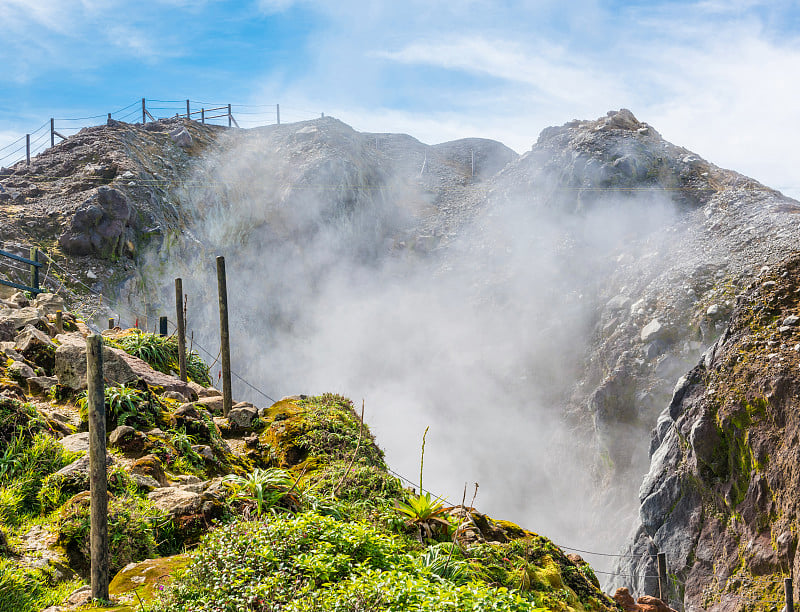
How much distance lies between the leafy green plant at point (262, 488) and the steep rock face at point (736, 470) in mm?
11959

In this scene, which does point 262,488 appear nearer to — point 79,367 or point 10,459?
point 10,459

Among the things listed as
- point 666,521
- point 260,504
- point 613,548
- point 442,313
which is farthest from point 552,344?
point 260,504

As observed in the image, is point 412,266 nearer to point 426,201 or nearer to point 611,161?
point 426,201

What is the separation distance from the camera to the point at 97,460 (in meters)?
5.18

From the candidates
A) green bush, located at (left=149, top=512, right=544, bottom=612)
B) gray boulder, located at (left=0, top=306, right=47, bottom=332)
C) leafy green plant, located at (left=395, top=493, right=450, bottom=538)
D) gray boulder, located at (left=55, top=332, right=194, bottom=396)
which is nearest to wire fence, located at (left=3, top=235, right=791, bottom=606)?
gray boulder, located at (left=0, top=306, right=47, bottom=332)

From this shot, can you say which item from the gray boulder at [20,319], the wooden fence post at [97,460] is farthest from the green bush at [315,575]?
the gray boulder at [20,319]

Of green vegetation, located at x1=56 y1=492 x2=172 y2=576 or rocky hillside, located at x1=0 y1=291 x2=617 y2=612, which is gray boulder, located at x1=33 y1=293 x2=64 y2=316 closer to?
rocky hillside, located at x1=0 y1=291 x2=617 y2=612

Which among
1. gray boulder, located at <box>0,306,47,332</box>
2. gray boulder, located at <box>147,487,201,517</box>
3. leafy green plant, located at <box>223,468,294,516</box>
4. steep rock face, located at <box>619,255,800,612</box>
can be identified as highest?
gray boulder, located at <box>0,306,47,332</box>

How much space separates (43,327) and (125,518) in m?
7.58

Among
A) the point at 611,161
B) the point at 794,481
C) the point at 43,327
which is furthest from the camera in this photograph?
the point at 611,161

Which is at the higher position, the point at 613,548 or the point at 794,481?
the point at 794,481

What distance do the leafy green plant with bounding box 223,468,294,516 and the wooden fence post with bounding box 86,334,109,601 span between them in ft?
4.98

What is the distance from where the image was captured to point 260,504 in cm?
604

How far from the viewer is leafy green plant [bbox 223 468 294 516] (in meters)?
6.21
